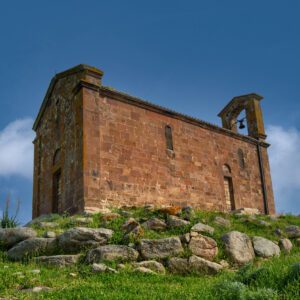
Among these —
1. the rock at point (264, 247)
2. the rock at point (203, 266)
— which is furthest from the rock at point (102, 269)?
the rock at point (264, 247)

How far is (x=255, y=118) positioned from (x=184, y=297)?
18.6 m

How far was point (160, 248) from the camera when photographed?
37.8ft

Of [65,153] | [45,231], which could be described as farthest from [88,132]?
[45,231]

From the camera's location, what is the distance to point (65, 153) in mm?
18625

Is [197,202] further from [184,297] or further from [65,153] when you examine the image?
[184,297]

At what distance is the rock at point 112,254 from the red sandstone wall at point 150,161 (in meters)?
5.05

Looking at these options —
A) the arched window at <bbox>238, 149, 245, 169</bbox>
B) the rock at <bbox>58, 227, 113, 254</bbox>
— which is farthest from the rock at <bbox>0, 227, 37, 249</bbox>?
the arched window at <bbox>238, 149, 245, 169</bbox>

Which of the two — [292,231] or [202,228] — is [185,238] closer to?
[202,228]

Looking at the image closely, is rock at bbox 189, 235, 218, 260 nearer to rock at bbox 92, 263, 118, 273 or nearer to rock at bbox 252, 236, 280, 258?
rock at bbox 252, 236, 280, 258

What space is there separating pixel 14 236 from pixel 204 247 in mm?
5285

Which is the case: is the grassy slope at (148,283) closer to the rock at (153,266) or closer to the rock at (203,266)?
the rock at (203,266)

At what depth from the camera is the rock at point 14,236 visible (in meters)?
12.7

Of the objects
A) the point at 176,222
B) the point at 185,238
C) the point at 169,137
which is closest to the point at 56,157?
the point at 169,137

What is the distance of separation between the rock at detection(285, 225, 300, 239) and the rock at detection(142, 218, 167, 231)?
444 cm
